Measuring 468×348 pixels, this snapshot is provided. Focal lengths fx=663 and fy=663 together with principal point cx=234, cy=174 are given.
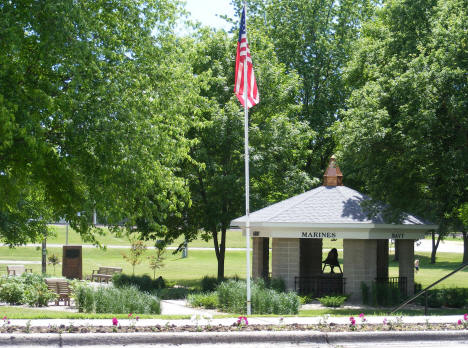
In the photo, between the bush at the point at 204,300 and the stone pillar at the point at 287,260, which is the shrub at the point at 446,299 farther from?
the bush at the point at 204,300

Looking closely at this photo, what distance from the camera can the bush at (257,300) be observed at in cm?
1951

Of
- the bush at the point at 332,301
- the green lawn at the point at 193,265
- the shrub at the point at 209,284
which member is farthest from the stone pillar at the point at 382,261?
the green lawn at the point at 193,265

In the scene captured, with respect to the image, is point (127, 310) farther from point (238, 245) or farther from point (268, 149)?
point (238, 245)

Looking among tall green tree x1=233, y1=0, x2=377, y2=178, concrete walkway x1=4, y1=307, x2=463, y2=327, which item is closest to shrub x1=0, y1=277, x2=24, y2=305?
concrete walkway x1=4, y1=307, x2=463, y2=327

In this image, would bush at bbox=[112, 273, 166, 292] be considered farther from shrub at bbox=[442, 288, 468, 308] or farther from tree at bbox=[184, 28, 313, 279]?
shrub at bbox=[442, 288, 468, 308]

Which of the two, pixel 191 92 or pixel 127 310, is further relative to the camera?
pixel 191 92

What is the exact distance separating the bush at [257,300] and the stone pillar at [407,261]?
7.59m

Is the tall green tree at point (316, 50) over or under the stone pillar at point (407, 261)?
over

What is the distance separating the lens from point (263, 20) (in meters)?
41.1

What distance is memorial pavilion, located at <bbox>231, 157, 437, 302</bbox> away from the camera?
24.6 meters

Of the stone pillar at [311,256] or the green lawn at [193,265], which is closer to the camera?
the stone pillar at [311,256]

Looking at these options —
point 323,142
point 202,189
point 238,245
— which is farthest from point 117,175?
point 238,245

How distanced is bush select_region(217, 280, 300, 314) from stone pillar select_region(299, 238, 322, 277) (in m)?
9.81

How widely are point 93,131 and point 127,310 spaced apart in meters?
5.68
